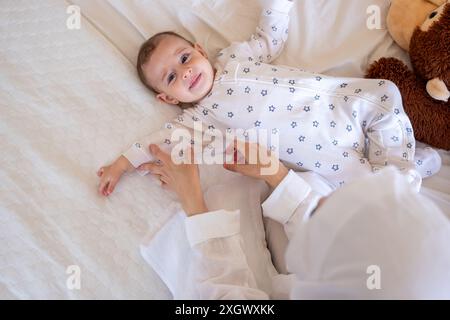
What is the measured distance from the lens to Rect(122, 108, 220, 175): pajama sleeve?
96cm

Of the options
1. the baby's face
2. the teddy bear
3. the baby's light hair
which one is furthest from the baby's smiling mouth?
the teddy bear

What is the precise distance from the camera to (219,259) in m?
0.82

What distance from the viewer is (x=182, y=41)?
3.29ft

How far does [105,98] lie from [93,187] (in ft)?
0.75

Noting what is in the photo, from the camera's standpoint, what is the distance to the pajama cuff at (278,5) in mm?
1040

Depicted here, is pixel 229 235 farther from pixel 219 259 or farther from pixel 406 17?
pixel 406 17

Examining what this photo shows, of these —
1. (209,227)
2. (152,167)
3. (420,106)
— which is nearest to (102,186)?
(152,167)

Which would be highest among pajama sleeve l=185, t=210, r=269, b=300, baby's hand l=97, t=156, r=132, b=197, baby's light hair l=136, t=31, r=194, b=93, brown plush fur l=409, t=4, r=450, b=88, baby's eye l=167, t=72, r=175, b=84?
baby's light hair l=136, t=31, r=194, b=93

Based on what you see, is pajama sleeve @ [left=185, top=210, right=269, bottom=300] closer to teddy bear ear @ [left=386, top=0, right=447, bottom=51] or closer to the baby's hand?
the baby's hand

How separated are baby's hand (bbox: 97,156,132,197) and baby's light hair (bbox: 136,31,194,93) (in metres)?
0.22

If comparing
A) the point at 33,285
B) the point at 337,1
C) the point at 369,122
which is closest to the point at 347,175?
the point at 369,122
